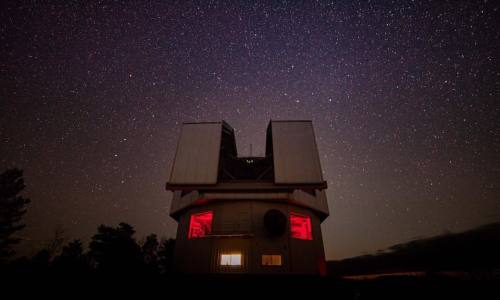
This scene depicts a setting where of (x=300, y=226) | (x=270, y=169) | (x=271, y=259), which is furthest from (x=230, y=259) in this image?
(x=270, y=169)

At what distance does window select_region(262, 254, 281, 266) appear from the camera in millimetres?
13729

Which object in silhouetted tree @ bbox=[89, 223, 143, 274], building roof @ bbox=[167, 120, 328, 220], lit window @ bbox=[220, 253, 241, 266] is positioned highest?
building roof @ bbox=[167, 120, 328, 220]

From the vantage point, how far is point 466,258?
4456 centimetres

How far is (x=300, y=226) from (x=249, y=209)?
396 centimetres

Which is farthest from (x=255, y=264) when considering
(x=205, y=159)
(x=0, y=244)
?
(x=0, y=244)

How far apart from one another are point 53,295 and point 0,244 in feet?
125

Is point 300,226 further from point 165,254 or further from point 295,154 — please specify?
point 165,254

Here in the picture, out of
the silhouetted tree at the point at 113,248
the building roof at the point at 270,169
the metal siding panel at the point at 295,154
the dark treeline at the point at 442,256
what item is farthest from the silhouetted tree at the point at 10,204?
the dark treeline at the point at 442,256

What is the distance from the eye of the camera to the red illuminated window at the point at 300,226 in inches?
601

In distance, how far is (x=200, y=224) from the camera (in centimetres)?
1582

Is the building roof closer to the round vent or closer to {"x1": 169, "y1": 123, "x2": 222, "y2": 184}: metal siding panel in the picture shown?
{"x1": 169, "y1": 123, "x2": 222, "y2": 184}: metal siding panel

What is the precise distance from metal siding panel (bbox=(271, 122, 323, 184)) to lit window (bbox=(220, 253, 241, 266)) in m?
5.42

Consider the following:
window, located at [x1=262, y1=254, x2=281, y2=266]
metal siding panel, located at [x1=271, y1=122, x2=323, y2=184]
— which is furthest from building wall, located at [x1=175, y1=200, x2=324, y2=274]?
metal siding panel, located at [x1=271, y1=122, x2=323, y2=184]

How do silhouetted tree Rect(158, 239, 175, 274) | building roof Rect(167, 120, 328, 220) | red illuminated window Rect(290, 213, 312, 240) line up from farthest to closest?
silhouetted tree Rect(158, 239, 175, 274)
red illuminated window Rect(290, 213, 312, 240)
building roof Rect(167, 120, 328, 220)
